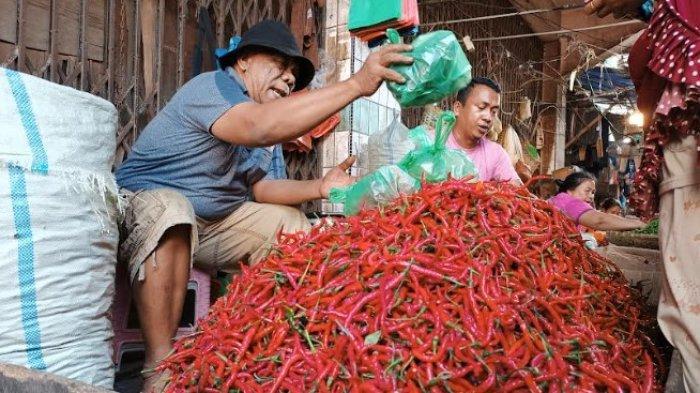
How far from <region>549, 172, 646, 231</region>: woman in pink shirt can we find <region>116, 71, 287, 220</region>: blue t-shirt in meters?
1.76

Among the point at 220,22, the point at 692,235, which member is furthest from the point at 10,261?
the point at 220,22

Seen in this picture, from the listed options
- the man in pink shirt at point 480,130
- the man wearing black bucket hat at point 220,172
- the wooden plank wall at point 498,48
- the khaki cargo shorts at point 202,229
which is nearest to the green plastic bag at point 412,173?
the man wearing black bucket hat at point 220,172

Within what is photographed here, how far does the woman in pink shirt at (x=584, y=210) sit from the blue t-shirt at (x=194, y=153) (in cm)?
176

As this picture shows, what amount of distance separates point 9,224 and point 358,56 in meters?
3.63

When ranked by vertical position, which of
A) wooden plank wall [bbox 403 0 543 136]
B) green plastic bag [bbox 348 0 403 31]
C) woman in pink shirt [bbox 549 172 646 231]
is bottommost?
woman in pink shirt [bbox 549 172 646 231]

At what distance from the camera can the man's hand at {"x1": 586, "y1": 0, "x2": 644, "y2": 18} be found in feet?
5.24

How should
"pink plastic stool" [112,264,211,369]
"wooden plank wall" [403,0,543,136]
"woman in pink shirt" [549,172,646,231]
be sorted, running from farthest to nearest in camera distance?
"wooden plank wall" [403,0,543,136] → "woman in pink shirt" [549,172,646,231] → "pink plastic stool" [112,264,211,369]

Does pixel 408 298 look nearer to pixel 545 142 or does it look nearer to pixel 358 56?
pixel 358 56

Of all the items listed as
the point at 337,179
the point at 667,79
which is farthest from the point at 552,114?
the point at 667,79

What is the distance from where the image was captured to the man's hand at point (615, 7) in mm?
1597

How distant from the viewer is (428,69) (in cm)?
193

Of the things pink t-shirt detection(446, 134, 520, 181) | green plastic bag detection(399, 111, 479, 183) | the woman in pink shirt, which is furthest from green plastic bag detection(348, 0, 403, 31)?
pink t-shirt detection(446, 134, 520, 181)

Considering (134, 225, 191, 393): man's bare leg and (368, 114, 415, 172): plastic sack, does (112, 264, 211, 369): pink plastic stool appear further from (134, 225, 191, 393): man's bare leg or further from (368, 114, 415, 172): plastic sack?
(368, 114, 415, 172): plastic sack

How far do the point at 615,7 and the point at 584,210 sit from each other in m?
3.48
